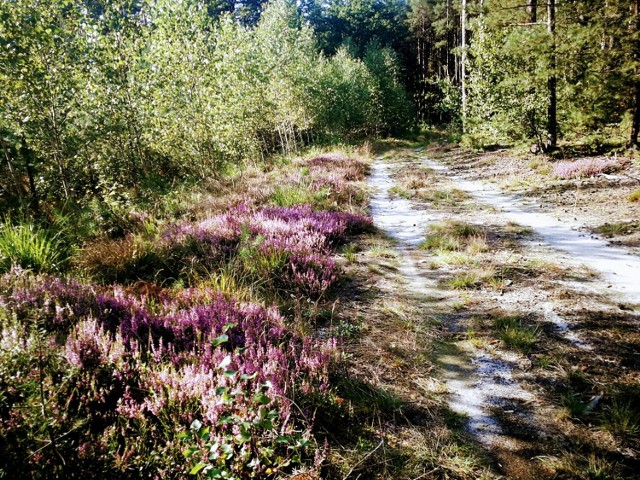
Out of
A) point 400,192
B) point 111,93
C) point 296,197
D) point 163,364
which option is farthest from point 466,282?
point 111,93

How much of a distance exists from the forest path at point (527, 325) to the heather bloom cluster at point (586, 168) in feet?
15.5

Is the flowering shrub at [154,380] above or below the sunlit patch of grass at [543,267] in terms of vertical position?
above

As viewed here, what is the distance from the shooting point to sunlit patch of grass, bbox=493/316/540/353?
12.0 feet

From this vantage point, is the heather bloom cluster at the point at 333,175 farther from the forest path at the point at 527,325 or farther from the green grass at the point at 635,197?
the green grass at the point at 635,197

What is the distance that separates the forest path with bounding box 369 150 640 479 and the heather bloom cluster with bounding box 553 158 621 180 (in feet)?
15.5

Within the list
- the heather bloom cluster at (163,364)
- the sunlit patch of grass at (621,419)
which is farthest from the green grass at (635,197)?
the heather bloom cluster at (163,364)

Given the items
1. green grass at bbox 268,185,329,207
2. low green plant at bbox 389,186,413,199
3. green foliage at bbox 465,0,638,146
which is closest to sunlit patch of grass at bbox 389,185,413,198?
low green plant at bbox 389,186,413,199

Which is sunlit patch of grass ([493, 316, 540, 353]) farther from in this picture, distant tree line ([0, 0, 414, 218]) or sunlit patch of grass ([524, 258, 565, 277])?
distant tree line ([0, 0, 414, 218])

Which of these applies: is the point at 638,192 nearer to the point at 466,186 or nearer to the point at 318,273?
the point at 466,186

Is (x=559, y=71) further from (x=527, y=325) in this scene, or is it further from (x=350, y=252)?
(x=527, y=325)

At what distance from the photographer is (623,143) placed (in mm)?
12781

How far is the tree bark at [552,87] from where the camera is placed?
40.1 ft

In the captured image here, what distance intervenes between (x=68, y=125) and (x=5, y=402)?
40.8 ft

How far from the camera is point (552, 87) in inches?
531
